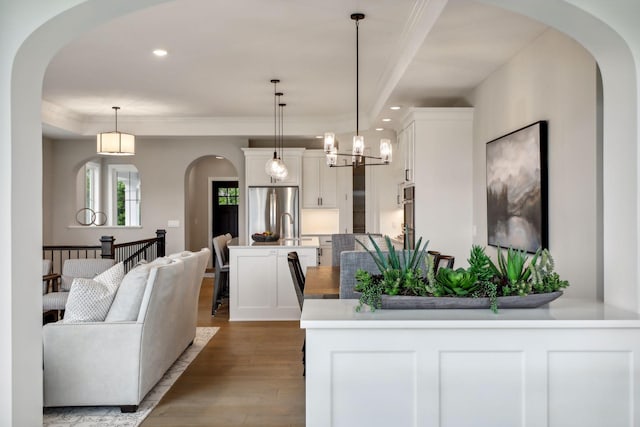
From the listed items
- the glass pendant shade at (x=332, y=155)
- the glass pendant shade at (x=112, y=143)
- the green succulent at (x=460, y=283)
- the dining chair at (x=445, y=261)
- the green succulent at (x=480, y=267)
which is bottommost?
the dining chair at (x=445, y=261)

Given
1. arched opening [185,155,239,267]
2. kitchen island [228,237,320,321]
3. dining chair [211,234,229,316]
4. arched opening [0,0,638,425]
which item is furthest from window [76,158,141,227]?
arched opening [0,0,638,425]

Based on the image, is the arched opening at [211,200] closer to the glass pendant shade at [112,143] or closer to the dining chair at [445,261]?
the glass pendant shade at [112,143]

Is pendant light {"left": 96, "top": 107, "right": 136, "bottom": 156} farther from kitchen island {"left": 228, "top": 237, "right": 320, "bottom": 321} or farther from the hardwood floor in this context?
the hardwood floor

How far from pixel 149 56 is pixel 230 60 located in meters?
0.75

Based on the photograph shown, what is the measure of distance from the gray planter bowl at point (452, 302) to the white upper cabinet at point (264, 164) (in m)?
6.64

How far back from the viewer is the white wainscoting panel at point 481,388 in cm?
199

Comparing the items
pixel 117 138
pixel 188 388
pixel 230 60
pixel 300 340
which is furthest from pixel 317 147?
pixel 188 388

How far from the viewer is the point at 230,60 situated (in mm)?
5270

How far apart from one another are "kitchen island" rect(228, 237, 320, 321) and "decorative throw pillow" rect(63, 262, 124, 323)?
8.48ft

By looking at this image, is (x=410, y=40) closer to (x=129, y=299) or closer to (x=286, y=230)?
(x=129, y=299)

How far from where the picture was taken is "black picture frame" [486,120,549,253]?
3.79 metres

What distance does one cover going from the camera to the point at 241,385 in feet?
12.2

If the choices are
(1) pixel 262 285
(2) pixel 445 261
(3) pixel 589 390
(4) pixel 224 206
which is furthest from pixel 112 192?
(3) pixel 589 390

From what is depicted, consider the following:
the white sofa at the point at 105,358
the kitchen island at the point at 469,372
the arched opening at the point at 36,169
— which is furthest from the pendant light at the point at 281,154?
the kitchen island at the point at 469,372
